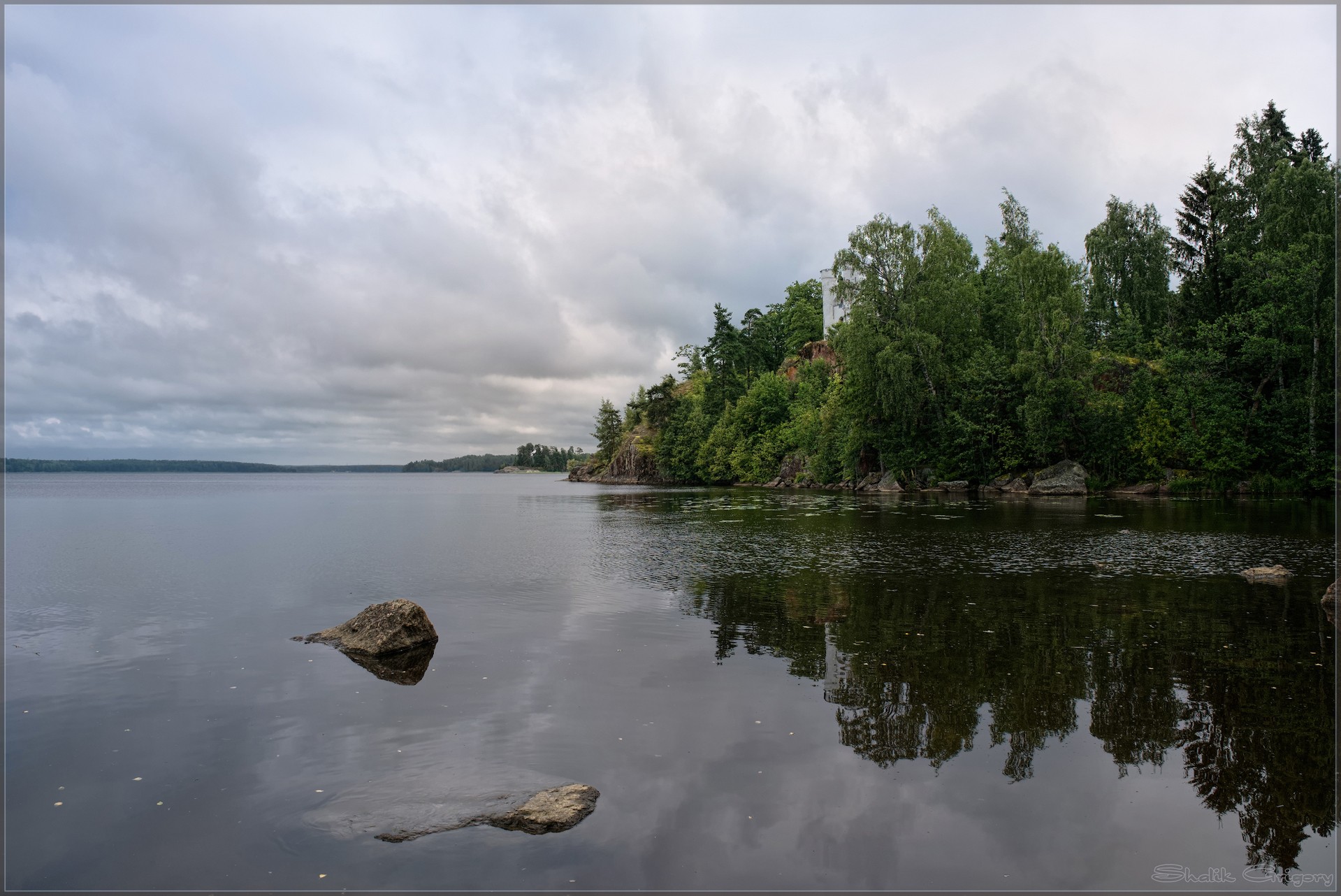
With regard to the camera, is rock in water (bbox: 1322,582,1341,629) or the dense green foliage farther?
the dense green foliage

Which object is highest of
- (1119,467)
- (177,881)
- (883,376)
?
(883,376)

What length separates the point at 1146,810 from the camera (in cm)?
738

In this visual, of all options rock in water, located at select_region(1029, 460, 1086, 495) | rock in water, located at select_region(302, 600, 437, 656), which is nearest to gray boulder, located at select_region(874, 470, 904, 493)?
rock in water, located at select_region(1029, 460, 1086, 495)

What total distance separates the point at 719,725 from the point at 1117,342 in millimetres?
75024

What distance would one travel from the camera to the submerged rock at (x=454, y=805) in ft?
24.1

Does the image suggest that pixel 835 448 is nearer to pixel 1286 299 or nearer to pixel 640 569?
pixel 1286 299

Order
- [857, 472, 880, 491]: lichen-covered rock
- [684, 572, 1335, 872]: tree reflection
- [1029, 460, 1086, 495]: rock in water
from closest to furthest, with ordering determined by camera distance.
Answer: [684, 572, 1335, 872]: tree reflection < [1029, 460, 1086, 495]: rock in water < [857, 472, 880, 491]: lichen-covered rock

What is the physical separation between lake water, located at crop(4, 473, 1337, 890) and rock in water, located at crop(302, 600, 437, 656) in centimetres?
50

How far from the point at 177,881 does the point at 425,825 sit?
84.8 inches

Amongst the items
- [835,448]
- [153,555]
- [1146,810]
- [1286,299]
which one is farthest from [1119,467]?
[153,555]

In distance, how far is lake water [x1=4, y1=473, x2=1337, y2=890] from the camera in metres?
6.78

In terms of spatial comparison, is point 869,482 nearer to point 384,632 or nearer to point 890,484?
point 890,484

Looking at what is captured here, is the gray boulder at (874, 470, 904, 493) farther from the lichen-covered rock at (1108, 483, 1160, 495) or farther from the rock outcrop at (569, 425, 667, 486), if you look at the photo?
the rock outcrop at (569, 425, 667, 486)

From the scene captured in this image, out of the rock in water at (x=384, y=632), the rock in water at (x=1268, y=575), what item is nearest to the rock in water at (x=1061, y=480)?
the rock in water at (x=1268, y=575)
